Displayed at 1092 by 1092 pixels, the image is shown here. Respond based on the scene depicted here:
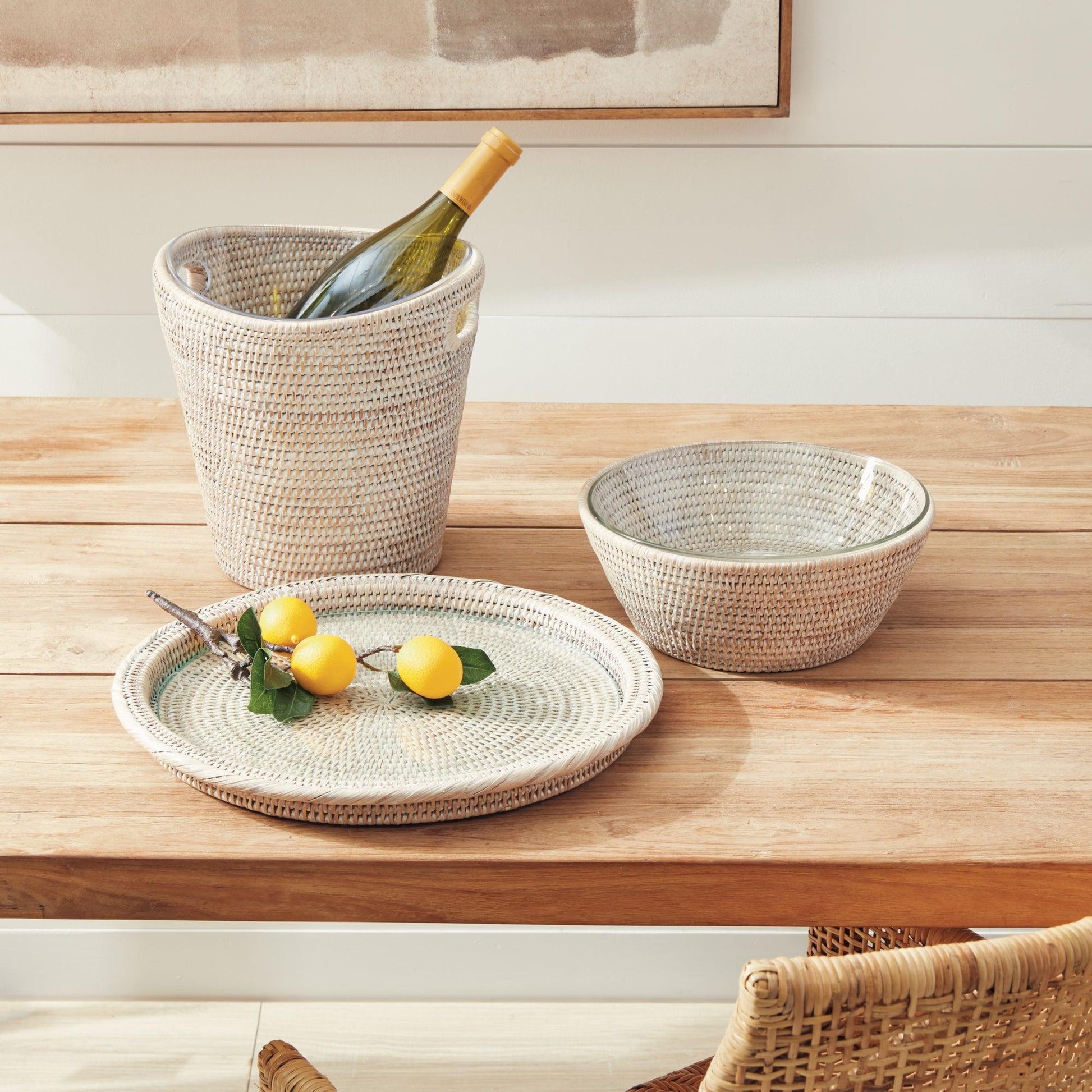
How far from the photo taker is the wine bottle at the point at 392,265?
0.98m

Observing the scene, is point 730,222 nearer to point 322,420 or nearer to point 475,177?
point 475,177

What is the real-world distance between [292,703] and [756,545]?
0.41 meters

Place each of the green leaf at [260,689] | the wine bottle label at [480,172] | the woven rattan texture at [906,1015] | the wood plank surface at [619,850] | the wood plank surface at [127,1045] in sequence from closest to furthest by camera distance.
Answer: the woven rattan texture at [906,1015] → the wood plank surface at [619,850] → the green leaf at [260,689] → the wine bottle label at [480,172] → the wood plank surface at [127,1045]

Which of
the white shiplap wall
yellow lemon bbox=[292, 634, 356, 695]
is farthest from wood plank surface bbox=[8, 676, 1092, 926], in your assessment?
the white shiplap wall

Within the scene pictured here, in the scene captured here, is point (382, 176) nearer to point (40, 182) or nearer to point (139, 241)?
point (139, 241)

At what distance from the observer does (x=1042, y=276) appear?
1770mm

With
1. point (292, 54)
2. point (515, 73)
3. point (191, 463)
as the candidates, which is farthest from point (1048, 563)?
point (292, 54)

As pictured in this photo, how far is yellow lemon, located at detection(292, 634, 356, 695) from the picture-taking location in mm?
783

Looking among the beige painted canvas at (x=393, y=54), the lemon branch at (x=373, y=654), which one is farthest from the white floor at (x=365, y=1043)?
the beige painted canvas at (x=393, y=54)

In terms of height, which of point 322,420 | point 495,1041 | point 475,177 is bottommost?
point 495,1041

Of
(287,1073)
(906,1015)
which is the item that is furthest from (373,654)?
(906,1015)

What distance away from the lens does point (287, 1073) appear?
0.91m

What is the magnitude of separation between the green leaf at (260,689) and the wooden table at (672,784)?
0.07m

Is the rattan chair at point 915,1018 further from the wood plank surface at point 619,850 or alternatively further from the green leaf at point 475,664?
the green leaf at point 475,664
